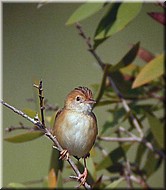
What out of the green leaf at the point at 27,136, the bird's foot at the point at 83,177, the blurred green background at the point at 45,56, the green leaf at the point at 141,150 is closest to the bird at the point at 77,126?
the bird's foot at the point at 83,177

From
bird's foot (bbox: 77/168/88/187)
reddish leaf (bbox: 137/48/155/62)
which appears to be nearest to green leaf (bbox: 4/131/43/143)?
bird's foot (bbox: 77/168/88/187)

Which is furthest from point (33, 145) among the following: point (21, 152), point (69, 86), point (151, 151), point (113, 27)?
point (113, 27)

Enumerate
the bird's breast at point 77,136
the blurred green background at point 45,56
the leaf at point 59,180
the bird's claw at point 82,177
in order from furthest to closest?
1. the blurred green background at point 45,56
2. the leaf at point 59,180
3. the bird's breast at point 77,136
4. the bird's claw at point 82,177

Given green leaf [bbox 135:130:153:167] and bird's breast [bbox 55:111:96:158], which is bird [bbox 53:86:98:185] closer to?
bird's breast [bbox 55:111:96:158]

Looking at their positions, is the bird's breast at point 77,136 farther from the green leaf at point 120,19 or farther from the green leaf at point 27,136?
the green leaf at point 120,19

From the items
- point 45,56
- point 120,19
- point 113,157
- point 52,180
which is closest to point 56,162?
point 52,180

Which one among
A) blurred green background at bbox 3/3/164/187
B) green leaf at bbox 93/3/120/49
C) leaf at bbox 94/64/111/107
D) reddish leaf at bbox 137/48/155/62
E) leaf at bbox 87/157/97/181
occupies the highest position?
blurred green background at bbox 3/3/164/187
